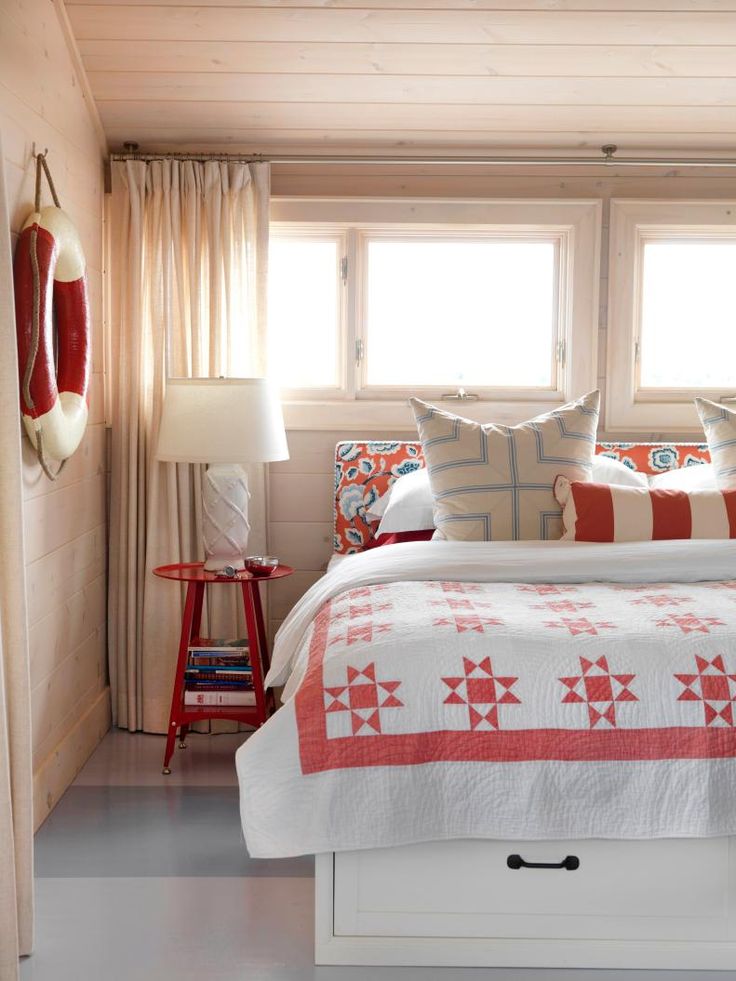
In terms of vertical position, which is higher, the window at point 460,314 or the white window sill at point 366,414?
the window at point 460,314

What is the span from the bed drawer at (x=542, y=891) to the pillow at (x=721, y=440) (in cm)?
141

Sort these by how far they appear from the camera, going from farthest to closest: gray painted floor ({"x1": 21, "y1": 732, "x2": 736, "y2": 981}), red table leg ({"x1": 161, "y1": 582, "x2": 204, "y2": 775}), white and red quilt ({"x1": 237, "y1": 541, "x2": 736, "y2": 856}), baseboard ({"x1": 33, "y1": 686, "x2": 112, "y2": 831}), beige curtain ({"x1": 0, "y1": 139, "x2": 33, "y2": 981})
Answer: red table leg ({"x1": 161, "y1": 582, "x2": 204, "y2": 775})
baseboard ({"x1": 33, "y1": 686, "x2": 112, "y2": 831})
gray painted floor ({"x1": 21, "y1": 732, "x2": 736, "y2": 981})
white and red quilt ({"x1": 237, "y1": 541, "x2": 736, "y2": 856})
beige curtain ({"x1": 0, "y1": 139, "x2": 33, "y2": 981})

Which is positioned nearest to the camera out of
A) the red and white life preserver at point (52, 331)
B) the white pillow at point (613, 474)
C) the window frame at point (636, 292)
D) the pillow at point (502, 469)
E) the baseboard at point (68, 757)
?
the red and white life preserver at point (52, 331)

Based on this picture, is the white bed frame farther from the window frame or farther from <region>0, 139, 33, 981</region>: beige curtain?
the window frame

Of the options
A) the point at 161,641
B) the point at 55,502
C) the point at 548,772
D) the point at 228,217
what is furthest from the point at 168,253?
the point at 548,772

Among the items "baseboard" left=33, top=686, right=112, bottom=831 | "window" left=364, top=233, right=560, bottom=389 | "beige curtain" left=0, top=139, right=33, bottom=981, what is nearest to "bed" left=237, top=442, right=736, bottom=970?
"beige curtain" left=0, top=139, right=33, bottom=981

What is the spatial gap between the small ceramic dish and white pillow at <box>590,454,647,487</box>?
1.08m

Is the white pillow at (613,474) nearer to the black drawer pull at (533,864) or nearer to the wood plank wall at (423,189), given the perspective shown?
the wood plank wall at (423,189)

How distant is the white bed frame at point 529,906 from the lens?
204 centimetres

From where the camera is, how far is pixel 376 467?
3664mm

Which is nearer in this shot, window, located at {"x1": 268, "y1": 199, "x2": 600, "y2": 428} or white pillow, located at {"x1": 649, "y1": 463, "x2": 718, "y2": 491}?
white pillow, located at {"x1": 649, "y1": 463, "x2": 718, "y2": 491}

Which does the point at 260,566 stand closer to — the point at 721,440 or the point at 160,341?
the point at 160,341

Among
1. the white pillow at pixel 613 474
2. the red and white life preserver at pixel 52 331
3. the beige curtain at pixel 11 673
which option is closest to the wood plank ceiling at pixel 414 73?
the red and white life preserver at pixel 52 331

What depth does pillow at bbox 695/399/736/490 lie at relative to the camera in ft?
10.4
